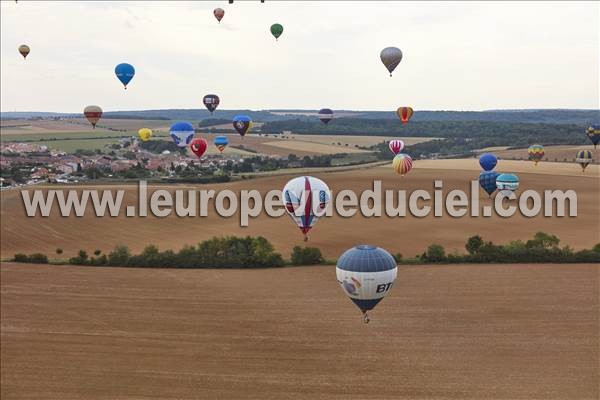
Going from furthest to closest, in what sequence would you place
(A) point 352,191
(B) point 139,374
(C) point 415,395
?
(A) point 352,191
(B) point 139,374
(C) point 415,395

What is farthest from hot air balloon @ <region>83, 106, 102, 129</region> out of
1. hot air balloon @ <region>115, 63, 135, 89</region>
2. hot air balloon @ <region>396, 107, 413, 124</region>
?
hot air balloon @ <region>396, 107, 413, 124</region>

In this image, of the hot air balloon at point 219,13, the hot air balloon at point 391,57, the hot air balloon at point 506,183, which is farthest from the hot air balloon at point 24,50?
the hot air balloon at point 506,183

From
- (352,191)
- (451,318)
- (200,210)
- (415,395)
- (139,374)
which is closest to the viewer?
(415,395)

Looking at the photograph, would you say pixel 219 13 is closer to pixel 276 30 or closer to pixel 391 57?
pixel 276 30

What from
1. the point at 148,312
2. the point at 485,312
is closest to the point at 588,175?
the point at 485,312

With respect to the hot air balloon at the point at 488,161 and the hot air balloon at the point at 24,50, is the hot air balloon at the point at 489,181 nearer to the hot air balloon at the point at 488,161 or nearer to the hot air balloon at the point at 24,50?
the hot air balloon at the point at 488,161

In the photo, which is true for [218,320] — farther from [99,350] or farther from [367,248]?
[367,248]

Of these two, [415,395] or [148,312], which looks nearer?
[415,395]

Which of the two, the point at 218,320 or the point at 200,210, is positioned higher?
the point at 200,210
